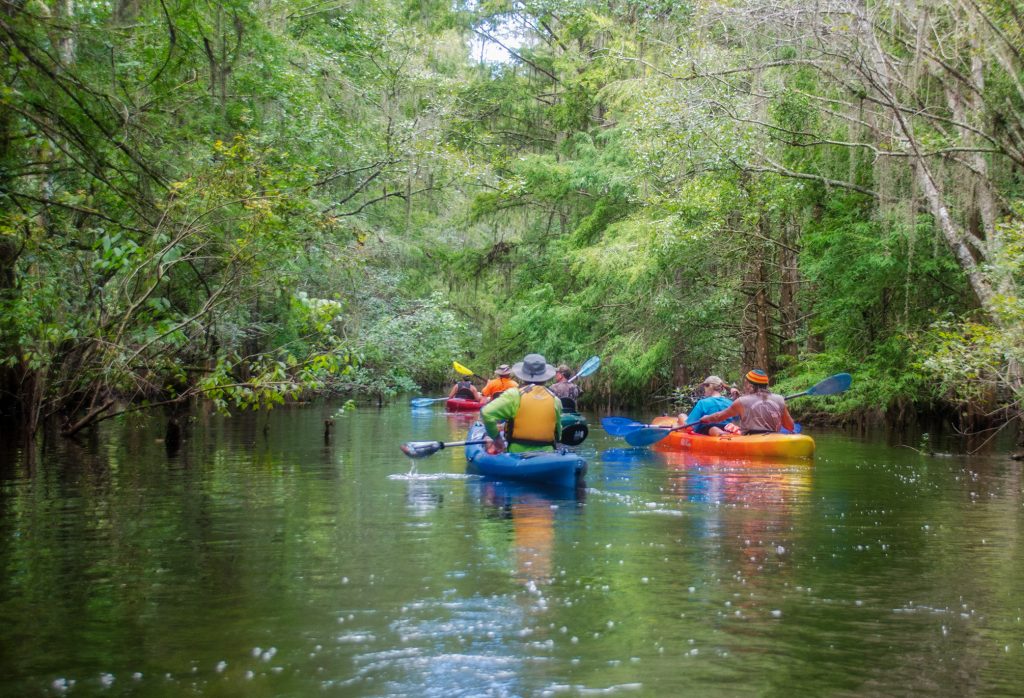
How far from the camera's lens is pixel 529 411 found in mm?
11062

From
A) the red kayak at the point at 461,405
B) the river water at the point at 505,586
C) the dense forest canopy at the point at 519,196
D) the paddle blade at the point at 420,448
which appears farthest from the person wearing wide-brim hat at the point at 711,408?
the red kayak at the point at 461,405

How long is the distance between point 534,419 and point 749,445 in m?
4.14

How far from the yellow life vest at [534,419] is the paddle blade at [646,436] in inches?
185

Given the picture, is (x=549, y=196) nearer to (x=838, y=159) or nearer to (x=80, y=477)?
(x=838, y=159)

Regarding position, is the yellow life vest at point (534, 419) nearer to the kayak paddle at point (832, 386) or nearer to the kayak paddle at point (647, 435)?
the kayak paddle at point (647, 435)

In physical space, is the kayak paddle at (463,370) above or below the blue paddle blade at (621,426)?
above

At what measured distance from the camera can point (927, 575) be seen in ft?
22.2

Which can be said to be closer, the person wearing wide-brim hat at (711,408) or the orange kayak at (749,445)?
the orange kayak at (749,445)

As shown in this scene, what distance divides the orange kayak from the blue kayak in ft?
12.6

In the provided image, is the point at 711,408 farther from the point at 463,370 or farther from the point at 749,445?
the point at 463,370

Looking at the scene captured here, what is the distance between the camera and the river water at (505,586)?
4.73 meters

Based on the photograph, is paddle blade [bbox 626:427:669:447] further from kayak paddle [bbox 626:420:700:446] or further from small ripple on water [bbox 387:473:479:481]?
small ripple on water [bbox 387:473:479:481]

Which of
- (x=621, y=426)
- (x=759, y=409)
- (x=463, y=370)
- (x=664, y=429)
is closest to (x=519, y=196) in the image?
(x=463, y=370)

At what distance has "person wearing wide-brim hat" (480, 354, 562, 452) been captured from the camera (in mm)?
11008
